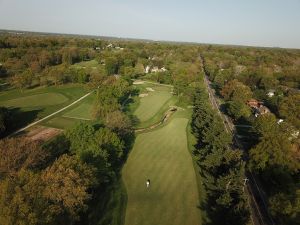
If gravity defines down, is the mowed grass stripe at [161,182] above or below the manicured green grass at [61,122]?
above

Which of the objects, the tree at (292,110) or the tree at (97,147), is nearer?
the tree at (97,147)

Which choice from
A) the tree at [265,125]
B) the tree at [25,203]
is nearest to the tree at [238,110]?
the tree at [265,125]

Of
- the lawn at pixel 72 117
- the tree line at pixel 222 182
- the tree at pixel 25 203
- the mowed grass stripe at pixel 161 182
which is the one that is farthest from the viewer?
the lawn at pixel 72 117

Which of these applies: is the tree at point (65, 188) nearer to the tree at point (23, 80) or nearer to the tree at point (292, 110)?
the tree at point (292, 110)

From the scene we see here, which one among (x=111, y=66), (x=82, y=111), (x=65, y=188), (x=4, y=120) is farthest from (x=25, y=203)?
(x=111, y=66)

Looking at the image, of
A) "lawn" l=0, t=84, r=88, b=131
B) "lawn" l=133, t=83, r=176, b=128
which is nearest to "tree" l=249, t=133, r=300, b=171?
"lawn" l=133, t=83, r=176, b=128

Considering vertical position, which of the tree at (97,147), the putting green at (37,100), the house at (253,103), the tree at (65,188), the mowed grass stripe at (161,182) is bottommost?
the putting green at (37,100)

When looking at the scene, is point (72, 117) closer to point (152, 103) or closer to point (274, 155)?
point (152, 103)
